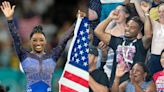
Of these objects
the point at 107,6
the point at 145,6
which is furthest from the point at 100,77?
the point at 145,6

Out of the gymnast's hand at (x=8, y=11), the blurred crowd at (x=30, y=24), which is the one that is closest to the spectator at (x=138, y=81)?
the gymnast's hand at (x=8, y=11)

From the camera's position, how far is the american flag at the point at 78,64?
10375mm

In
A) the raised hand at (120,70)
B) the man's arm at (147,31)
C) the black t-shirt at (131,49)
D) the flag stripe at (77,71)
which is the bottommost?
the flag stripe at (77,71)

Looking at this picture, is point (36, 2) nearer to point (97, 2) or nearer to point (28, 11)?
point (28, 11)

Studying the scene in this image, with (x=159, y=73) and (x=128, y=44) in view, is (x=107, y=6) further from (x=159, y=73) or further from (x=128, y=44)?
(x=159, y=73)

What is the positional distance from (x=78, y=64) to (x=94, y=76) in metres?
0.32

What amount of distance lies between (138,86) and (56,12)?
13.2 feet

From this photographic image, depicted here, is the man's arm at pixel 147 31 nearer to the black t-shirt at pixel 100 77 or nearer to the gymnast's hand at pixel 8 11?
the black t-shirt at pixel 100 77

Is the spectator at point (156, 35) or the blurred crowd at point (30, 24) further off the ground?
the spectator at point (156, 35)

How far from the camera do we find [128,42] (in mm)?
10000

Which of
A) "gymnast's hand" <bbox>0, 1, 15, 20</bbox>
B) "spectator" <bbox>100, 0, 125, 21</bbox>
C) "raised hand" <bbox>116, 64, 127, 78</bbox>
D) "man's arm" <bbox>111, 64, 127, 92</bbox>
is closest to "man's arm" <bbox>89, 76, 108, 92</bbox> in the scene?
"man's arm" <bbox>111, 64, 127, 92</bbox>

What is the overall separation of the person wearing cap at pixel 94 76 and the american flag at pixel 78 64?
14 centimetres

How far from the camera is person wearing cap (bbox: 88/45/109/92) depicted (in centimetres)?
1019

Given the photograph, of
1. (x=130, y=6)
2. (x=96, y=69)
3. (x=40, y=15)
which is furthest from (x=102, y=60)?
(x=40, y=15)
